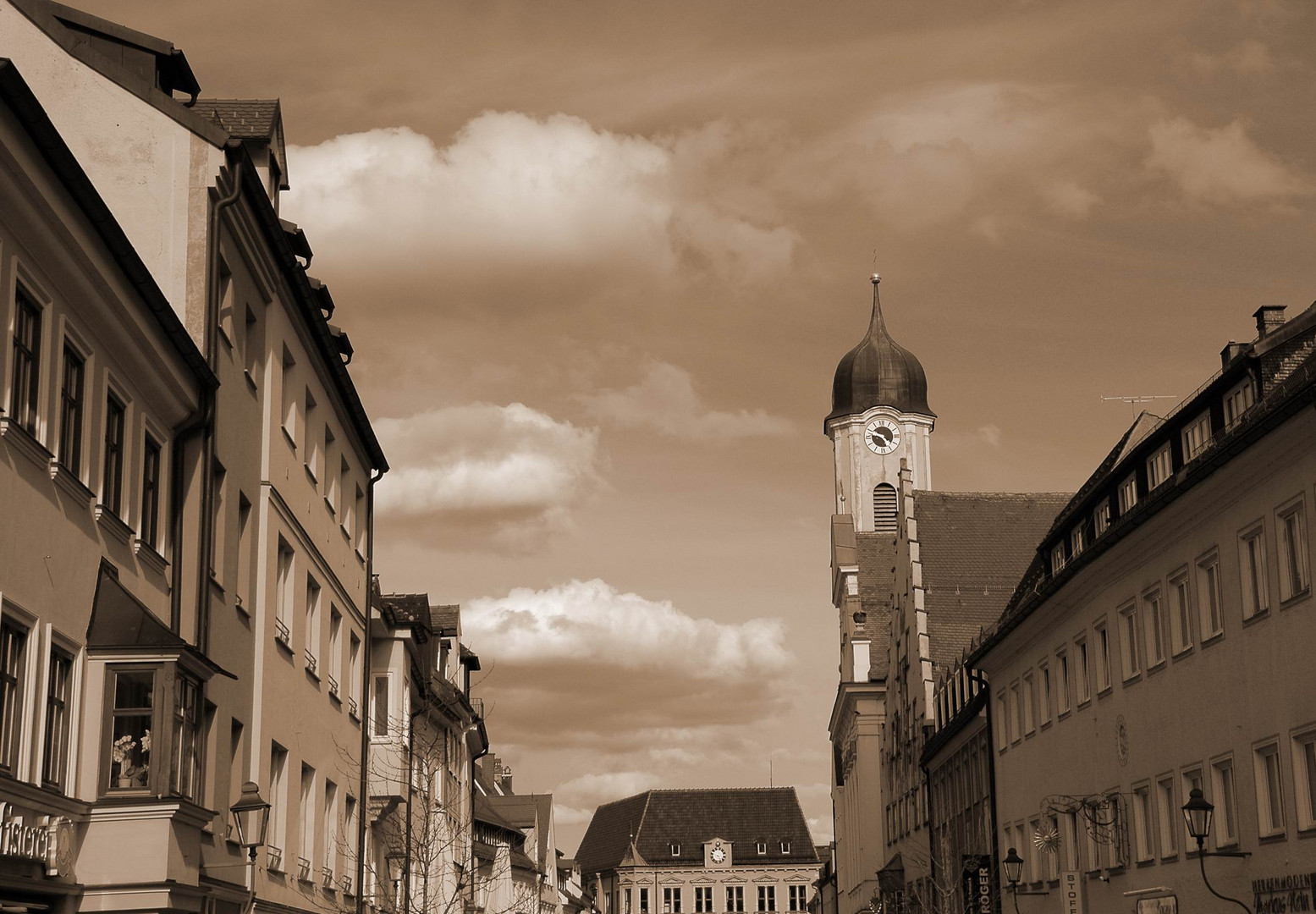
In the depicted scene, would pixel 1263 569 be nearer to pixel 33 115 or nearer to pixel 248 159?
pixel 248 159

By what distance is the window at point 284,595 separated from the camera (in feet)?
90.5

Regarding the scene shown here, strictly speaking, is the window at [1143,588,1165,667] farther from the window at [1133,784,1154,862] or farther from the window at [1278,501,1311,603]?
the window at [1278,501,1311,603]

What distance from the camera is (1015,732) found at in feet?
140

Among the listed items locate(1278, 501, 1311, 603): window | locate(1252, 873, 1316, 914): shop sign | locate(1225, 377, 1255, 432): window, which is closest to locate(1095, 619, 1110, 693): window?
locate(1225, 377, 1255, 432): window

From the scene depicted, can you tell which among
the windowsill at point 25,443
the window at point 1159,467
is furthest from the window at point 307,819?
the window at point 1159,467

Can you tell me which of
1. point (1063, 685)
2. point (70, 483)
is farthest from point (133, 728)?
point (1063, 685)

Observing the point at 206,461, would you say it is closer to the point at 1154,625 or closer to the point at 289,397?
the point at 289,397

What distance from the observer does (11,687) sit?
50.1 ft

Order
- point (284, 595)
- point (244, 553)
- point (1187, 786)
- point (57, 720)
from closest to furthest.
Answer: point (57, 720) < point (244, 553) < point (1187, 786) < point (284, 595)

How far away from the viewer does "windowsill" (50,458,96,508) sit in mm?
16109

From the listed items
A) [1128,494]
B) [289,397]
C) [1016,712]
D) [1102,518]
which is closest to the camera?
[289,397]

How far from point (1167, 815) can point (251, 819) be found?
50.8 feet

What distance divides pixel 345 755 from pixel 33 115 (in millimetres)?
21202

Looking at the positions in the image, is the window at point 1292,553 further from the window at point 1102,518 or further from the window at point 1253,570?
the window at point 1102,518
